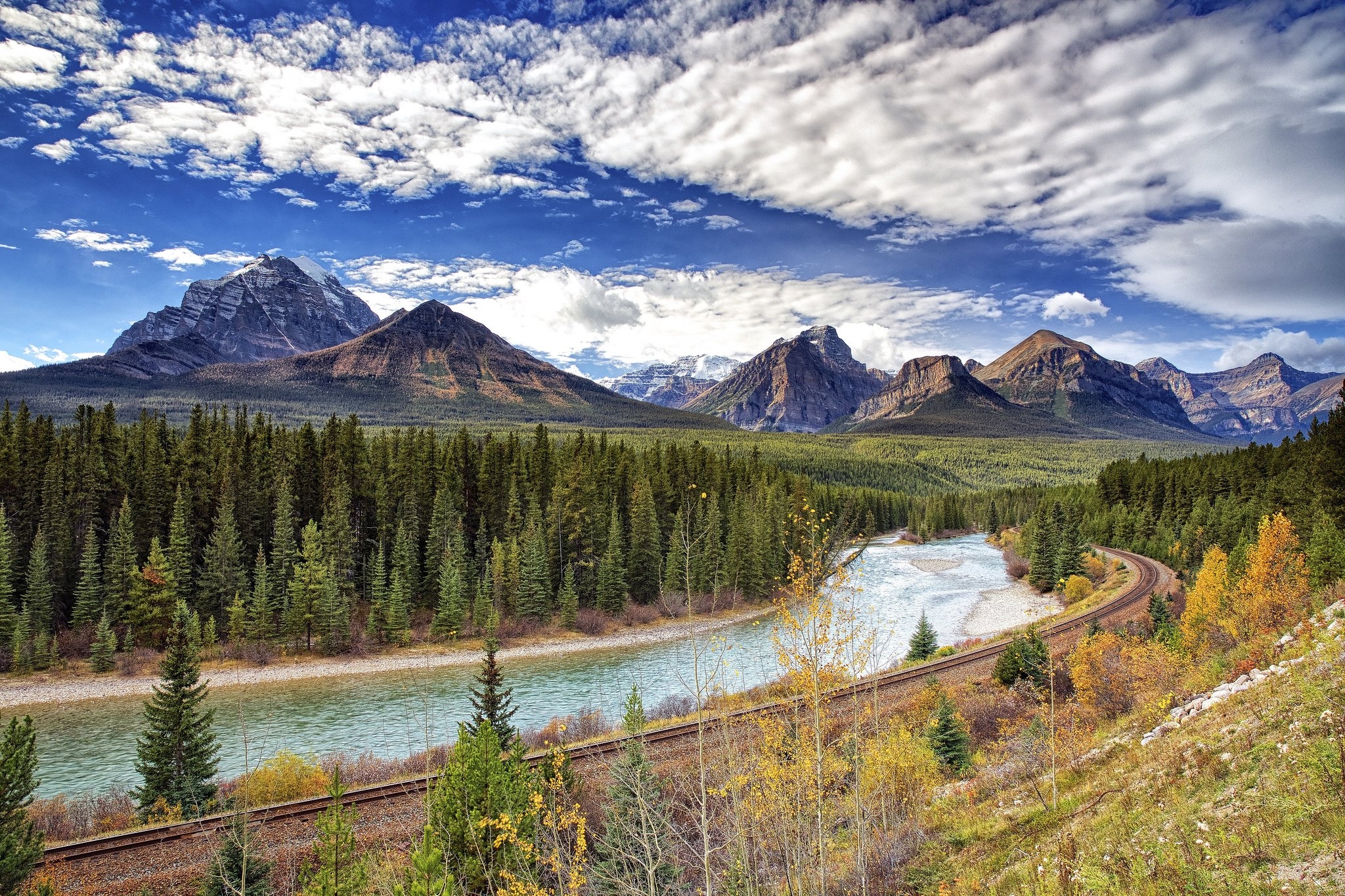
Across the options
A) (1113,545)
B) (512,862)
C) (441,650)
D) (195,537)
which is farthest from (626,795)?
(1113,545)

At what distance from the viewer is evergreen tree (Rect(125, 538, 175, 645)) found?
42.8m

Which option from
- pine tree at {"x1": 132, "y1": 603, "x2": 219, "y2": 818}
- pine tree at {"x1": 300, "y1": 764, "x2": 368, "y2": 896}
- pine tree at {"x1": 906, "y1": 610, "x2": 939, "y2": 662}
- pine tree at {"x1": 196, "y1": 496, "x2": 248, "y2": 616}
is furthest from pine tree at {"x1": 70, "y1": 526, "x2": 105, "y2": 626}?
pine tree at {"x1": 906, "y1": 610, "x2": 939, "y2": 662}

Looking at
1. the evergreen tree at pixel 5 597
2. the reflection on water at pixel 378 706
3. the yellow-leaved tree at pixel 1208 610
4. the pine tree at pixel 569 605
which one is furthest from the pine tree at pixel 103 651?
the yellow-leaved tree at pixel 1208 610

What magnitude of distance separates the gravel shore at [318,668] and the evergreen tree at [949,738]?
36.5ft

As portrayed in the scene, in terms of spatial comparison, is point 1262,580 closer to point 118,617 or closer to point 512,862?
point 512,862

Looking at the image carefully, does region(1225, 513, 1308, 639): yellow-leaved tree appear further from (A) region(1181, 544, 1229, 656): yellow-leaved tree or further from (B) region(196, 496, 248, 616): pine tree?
(B) region(196, 496, 248, 616): pine tree

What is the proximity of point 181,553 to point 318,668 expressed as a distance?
14690mm

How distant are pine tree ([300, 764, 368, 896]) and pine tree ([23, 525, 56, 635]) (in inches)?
1751

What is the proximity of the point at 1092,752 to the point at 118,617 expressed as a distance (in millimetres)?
56591

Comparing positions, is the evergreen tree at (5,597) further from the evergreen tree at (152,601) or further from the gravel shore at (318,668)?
the evergreen tree at (152,601)

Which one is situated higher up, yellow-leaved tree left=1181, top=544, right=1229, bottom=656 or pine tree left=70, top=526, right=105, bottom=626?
yellow-leaved tree left=1181, top=544, right=1229, bottom=656

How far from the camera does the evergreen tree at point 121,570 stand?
43.2 m

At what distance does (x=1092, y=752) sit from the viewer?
14.2 m

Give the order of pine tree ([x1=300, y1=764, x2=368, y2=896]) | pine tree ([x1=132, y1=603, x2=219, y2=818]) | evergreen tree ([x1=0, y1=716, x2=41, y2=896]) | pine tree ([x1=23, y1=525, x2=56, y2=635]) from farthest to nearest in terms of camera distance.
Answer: pine tree ([x1=23, y1=525, x2=56, y2=635]), pine tree ([x1=132, y1=603, x2=219, y2=818]), evergreen tree ([x1=0, y1=716, x2=41, y2=896]), pine tree ([x1=300, y1=764, x2=368, y2=896])
